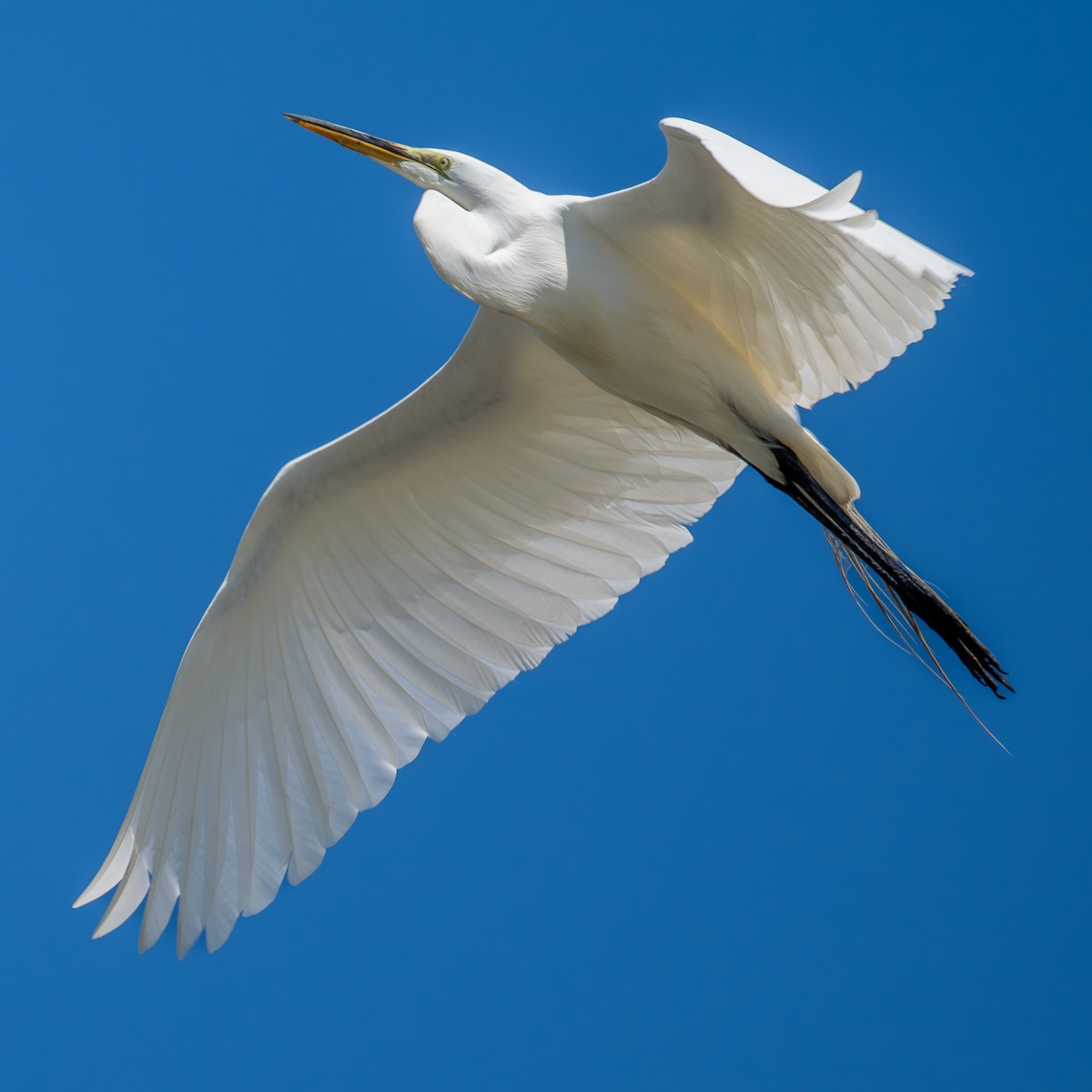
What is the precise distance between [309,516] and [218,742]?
1.33ft

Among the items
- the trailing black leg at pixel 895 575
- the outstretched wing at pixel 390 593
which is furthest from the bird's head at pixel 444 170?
→ the trailing black leg at pixel 895 575

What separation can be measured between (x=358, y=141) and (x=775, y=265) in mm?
679

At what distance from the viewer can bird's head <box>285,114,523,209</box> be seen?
2.45 metres

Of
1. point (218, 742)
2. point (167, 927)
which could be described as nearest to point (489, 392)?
point (218, 742)

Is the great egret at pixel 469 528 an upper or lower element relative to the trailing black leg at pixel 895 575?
upper

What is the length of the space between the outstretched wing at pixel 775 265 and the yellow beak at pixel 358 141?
31 cm

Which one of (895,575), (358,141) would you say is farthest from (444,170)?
(895,575)

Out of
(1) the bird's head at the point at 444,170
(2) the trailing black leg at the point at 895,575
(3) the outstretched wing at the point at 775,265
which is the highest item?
(1) the bird's head at the point at 444,170

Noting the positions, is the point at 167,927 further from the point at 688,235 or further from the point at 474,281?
the point at 688,235

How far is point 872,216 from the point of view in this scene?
1.83 metres

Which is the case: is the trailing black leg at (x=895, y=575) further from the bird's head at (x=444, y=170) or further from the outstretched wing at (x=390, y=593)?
the bird's head at (x=444, y=170)

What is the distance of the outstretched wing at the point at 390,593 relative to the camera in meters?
2.79

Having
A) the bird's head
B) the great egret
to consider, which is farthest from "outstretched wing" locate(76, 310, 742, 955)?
the bird's head

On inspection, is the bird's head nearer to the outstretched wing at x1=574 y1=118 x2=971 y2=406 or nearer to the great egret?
the great egret
